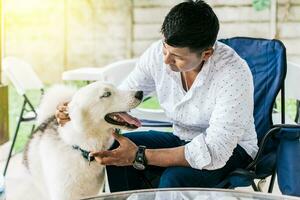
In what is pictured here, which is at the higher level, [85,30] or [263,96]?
[85,30]

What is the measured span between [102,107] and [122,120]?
0.08 meters

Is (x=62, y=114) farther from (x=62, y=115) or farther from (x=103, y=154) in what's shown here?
(x=103, y=154)

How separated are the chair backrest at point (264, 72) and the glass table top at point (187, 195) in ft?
2.52

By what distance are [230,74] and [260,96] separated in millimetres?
435

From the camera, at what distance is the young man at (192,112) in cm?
165

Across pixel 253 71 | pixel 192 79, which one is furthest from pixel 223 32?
pixel 192 79

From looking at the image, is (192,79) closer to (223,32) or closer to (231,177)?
(231,177)

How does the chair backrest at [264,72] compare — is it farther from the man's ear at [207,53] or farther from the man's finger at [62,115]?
the man's finger at [62,115]

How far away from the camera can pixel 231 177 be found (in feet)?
6.03

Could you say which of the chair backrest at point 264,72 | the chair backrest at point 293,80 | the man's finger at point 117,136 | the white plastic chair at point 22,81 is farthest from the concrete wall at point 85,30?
the man's finger at point 117,136

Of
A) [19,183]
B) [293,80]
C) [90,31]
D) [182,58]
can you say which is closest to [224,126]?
[182,58]

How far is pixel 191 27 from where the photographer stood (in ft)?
5.31

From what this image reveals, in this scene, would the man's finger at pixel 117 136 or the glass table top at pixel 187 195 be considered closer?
the glass table top at pixel 187 195

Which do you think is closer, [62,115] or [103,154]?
[103,154]
